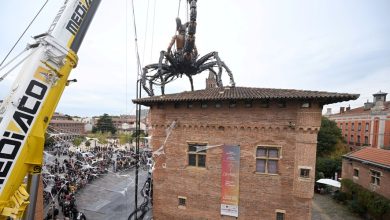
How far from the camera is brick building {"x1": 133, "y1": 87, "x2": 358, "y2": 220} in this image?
10438 millimetres

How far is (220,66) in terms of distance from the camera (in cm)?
1363

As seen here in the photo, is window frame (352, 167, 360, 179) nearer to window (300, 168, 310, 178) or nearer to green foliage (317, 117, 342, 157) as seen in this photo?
green foliage (317, 117, 342, 157)

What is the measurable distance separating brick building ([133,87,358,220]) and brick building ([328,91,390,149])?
31.2 metres

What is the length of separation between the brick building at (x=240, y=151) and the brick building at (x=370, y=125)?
3124 cm

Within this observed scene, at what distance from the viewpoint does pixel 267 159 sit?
1091 cm

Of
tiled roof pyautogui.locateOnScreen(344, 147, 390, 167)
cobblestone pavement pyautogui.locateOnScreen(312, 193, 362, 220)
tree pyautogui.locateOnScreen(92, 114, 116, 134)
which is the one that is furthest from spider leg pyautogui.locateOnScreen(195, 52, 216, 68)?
tree pyautogui.locateOnScreen(92, 114, 116, 134)

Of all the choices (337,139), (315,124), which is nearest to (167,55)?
(315,124)

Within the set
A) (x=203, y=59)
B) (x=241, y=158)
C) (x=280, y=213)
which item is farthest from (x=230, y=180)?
(x=203, y=59)

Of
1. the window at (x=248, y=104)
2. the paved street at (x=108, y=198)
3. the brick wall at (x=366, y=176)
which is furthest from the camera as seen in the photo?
the brick wall at (x=366, y=176)

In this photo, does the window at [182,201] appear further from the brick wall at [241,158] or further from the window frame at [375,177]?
the window frame at [375,177]

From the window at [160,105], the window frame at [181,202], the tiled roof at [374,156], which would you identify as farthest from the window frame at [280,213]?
the tiled roof at [374,156]

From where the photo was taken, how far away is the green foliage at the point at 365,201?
56.2ft

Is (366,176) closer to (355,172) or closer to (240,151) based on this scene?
(355,172)

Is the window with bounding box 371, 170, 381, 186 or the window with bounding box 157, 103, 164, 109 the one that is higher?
the window with bounding box 157, 103, 164, 109
